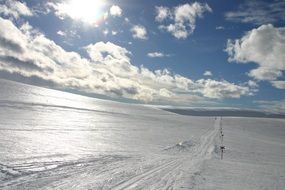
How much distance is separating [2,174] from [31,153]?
227 inches

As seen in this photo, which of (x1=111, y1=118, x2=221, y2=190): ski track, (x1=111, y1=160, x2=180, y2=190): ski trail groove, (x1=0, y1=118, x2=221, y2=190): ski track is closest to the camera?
(x1=0, y1=118, x2=221, y2=190): ski track

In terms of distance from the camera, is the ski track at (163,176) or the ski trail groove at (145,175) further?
the ski track at (163,176)

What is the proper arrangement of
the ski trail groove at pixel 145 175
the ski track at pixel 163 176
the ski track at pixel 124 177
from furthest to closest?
the ski track at pixel 163 176 → the ski trail groove at pixel 145 175 → the ski track at pixel 124 177

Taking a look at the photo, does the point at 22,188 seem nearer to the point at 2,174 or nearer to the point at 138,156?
the point at 2,174

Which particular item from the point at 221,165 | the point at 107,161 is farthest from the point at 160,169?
the point at 221,165

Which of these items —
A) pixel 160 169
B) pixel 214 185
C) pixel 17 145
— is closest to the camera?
pixel 214 185

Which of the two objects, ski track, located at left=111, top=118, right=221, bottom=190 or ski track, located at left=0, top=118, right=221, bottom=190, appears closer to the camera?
ski track, located at left=0, top=118, right=221, bottom=190

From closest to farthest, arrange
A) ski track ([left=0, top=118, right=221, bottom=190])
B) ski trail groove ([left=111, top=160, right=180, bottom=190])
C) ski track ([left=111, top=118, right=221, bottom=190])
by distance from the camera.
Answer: ski track ([left=0, top=118, right=221, bottom=190])
ski trail groove ([left=111, top=160, right=180, bottom=190])
ski track ([left=111, top=118, right=221, bottom=190])

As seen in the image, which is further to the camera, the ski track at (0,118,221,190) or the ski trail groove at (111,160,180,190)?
the ski trail groove at (111,160,180,190)

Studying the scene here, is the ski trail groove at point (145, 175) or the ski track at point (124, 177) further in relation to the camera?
the ski trail groove at point (145, 175)

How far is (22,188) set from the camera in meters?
11.9

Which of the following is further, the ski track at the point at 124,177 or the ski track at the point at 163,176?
the ski track at the point at 163,176

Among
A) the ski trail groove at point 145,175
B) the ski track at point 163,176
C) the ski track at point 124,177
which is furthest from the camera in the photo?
the ski track at point 163,176

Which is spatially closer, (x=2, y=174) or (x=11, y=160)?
(x=2, y=174)
